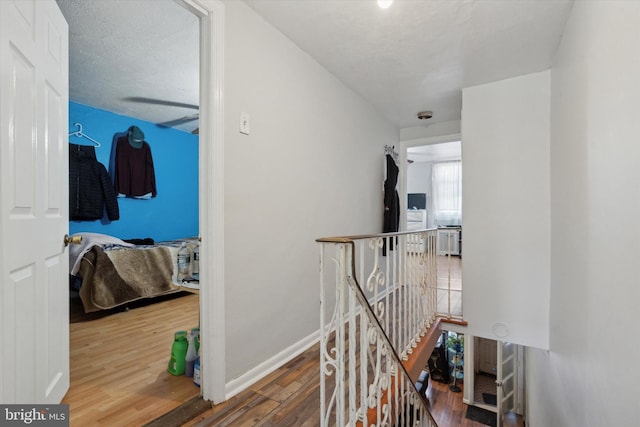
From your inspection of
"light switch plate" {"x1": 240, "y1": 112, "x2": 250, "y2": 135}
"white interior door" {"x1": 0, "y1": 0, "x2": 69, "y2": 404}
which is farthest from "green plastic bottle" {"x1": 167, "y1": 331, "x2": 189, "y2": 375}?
"light switch plate" {"x1": 240, "y1": 112, "x2": 250, "y2": 135}

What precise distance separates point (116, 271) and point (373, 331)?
295 cm

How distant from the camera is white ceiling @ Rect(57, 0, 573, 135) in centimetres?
175

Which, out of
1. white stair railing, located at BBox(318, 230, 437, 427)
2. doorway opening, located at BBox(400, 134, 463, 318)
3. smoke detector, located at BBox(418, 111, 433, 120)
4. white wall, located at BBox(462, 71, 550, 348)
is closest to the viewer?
white stair railing, located at BBox(318, 230, 437, 427)

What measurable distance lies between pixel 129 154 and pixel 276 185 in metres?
3.31

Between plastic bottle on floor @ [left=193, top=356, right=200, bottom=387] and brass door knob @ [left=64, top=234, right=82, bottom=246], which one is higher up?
brass door knob @ [left=64, top=234, right=82, bottom=246]

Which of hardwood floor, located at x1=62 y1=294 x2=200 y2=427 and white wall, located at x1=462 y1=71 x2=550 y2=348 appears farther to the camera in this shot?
white wall, located at x1=462 y1=71 x2=550 y2=348

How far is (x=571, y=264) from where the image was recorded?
1.82 m

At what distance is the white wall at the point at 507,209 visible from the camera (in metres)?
2.54

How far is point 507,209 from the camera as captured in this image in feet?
8.82

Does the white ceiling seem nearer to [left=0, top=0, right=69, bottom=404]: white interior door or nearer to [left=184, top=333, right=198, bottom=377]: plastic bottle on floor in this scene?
[left=0, top=0, right=69, bottom=404]: white interior door

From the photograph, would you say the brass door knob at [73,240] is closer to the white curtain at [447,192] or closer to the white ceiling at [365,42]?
the white ceiling at [365,42]

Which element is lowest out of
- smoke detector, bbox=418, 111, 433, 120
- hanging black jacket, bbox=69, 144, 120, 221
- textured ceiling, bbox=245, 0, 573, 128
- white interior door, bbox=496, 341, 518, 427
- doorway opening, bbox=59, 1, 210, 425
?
white interior door, bbox=496, 341, 518, 427

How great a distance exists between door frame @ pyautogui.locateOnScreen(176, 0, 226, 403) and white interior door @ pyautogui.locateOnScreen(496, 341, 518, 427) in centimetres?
466

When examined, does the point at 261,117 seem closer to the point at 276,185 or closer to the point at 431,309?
the point at 276,185
